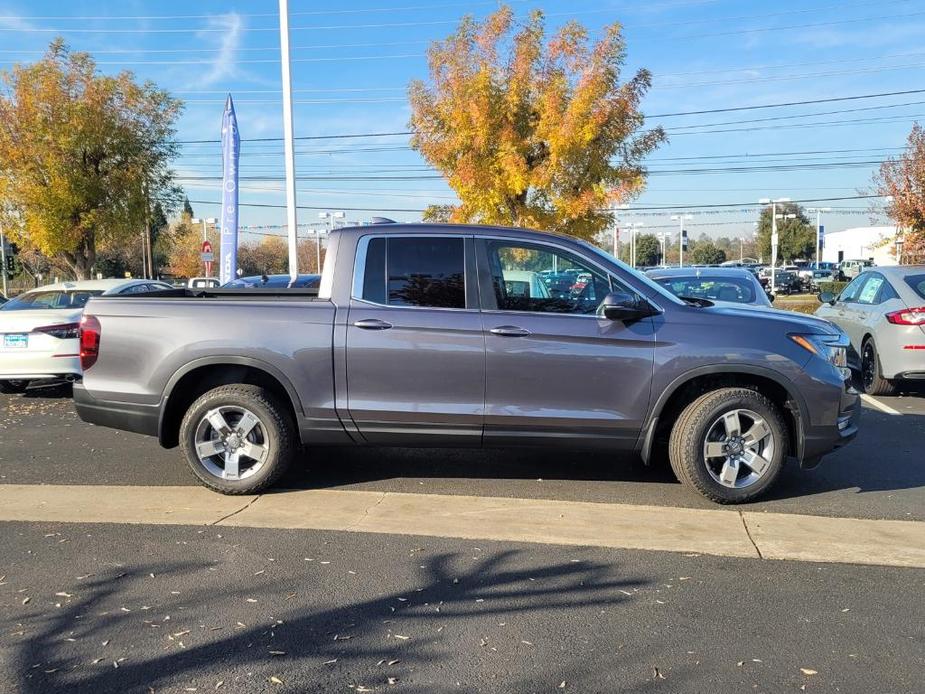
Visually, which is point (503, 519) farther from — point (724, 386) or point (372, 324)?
point (724, 386)

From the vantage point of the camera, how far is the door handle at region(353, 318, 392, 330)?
516 cm

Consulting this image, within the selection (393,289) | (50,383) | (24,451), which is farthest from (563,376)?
(50,383)

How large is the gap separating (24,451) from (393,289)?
408 centimetres

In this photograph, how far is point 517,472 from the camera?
19.9 feet

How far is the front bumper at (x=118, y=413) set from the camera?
5.40 meters

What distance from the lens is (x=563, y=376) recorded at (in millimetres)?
5082

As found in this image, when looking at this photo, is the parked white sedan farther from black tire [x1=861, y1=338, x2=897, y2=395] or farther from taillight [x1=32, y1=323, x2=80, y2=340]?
black tire [x1=861, y1=338, x2=897, y2=395]

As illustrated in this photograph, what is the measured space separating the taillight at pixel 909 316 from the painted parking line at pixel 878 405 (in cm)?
97

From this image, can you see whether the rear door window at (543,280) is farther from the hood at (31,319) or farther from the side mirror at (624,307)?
the hood at (31,319)

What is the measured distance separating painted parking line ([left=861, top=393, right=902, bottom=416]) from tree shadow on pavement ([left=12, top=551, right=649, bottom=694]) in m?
5.88

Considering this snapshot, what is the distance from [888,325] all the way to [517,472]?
545 centimetres

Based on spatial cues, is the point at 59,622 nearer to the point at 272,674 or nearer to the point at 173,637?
the point at 173,637

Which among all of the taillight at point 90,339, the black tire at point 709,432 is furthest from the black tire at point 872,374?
the taillight at point 90,339

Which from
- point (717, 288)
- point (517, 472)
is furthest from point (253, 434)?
point (717, 288)
